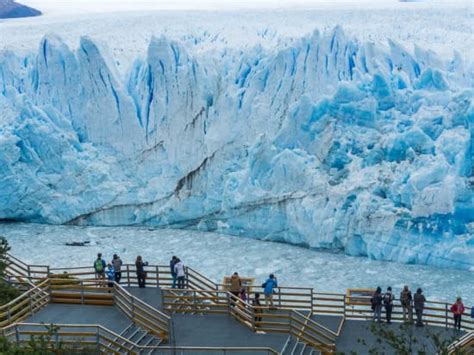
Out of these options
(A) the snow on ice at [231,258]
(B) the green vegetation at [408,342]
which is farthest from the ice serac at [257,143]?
(B) the green vegetation at [408,342]

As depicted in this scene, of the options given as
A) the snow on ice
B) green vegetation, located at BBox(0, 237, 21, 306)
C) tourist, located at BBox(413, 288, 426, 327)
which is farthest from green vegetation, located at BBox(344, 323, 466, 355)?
green vegetation, located at BBox(0, 237, 21, 306)

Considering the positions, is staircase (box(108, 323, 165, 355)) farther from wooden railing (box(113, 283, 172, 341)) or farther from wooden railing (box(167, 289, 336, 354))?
wooden railing (box(167, 289, 336, 354))

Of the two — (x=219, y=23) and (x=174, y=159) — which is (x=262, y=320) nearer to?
(x=174, y=159)

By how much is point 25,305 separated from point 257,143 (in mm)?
7792

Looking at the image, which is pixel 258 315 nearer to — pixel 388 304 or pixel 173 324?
pixel 173 324

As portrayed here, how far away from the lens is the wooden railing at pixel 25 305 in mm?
7941

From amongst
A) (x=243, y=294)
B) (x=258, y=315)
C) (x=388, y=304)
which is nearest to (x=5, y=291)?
(x=243, y=294)

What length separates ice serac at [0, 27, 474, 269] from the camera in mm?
13891

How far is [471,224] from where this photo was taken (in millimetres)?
13523

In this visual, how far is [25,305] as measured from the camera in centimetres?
852

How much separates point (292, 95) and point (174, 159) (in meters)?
3.10

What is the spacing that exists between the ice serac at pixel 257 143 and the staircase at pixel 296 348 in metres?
5.85

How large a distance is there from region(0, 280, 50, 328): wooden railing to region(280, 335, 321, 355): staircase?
116 inches

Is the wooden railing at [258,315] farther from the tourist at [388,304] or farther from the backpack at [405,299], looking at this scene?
the backpack at [405,299]
